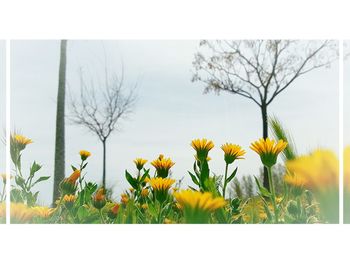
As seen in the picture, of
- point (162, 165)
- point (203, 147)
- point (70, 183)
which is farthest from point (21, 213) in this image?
point (203, 147)

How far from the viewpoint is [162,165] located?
5148mm

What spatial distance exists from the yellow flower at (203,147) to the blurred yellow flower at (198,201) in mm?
246

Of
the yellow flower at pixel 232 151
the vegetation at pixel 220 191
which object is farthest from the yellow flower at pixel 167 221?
the yellow flower at pixel 232 151

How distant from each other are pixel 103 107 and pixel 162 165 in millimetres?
567

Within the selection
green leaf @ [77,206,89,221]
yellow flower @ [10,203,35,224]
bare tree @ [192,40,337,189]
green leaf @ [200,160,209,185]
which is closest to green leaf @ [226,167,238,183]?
green leaf @ [200,160,209,185]

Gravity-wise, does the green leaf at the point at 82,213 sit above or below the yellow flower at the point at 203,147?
below

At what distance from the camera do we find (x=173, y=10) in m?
5.05

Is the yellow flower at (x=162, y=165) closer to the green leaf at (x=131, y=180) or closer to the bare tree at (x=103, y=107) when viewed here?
the green leaf at (x=131, y=180)

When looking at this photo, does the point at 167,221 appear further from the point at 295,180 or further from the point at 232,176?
the point at 295,180

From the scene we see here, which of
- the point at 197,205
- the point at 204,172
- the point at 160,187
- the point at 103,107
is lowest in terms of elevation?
the point at 197,205

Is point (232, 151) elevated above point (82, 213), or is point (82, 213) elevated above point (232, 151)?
point (232, 151)

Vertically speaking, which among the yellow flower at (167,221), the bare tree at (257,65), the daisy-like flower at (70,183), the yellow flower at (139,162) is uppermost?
the bare tree at (257,65)

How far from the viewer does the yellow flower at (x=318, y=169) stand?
5145 mm
